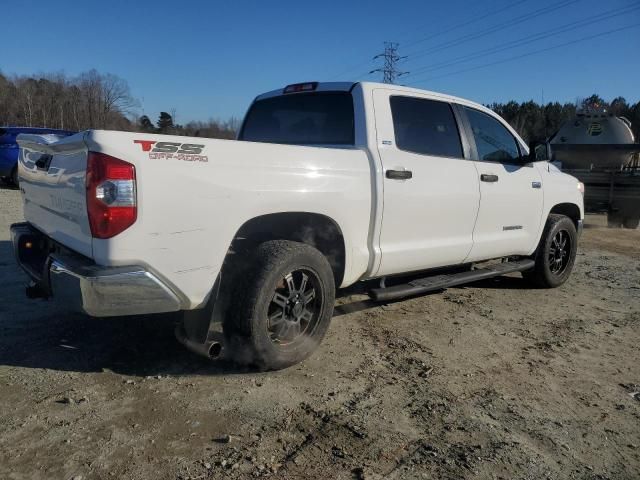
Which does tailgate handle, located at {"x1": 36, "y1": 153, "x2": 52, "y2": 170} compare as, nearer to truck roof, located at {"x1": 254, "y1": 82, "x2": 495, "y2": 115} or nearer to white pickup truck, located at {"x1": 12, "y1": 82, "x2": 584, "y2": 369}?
white pickup truck, located at {"x1": 12, "y1": 82, "x2": 584, "y2": 369}

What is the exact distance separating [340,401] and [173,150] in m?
1.77

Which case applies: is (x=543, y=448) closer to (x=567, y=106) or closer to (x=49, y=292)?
(x=49, y=292)

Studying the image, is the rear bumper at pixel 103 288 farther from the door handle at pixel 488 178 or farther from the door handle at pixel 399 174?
the door handle at pixel 488 178

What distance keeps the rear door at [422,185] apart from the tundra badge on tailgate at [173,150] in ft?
5.19

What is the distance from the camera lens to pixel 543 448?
9.23 feet

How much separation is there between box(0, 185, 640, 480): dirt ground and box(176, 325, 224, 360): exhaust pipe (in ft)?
0.74

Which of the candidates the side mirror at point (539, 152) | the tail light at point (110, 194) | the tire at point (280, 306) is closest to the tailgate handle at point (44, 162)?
the tail light at point (110, 194)

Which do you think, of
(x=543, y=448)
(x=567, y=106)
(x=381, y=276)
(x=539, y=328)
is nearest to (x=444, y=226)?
(x=381, y=276)

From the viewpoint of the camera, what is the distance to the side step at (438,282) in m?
4.23

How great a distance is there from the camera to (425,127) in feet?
15.3

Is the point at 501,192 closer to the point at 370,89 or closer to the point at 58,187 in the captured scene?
the point at 370,89

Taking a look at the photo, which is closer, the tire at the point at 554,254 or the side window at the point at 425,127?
the side window at the point at 425,127

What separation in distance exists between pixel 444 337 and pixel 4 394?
10.5ft

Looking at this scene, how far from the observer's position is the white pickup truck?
9.31ft
